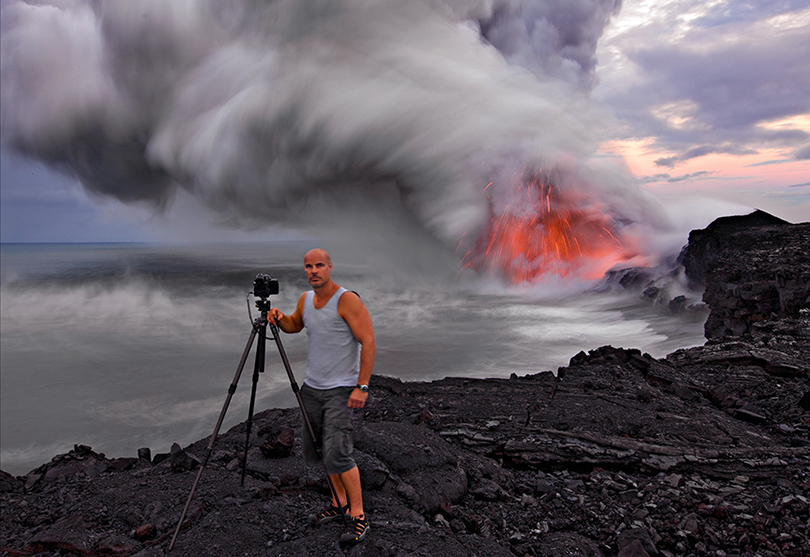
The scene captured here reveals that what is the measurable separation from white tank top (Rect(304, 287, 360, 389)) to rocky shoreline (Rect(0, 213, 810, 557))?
1.59m

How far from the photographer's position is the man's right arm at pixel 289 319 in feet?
15.6

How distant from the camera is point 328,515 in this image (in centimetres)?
484

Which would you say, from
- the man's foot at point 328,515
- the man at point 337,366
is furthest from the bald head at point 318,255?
the man's foot at point 328,515

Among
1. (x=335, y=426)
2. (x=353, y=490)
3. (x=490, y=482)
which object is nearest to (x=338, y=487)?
(x=353, y=490)

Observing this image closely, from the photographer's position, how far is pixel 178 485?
6.05m

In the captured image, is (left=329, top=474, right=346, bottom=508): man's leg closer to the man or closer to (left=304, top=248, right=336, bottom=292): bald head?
the man

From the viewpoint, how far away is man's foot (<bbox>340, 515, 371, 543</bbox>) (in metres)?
4.32

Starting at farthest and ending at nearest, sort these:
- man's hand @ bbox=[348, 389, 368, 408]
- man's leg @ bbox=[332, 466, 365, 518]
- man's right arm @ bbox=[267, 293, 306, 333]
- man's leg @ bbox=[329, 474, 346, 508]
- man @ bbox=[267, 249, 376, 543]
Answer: man's right arm @ bbox=[267, 293, 306, 333] → man's leg @ bbox=[329, 474, 346, 508] → man's leg @ bbox=[332, 466, 365, 518] → man @ bbox=[267, 249, 376, 543] → man's hand @ bbox=[348, 389, 368, 408]

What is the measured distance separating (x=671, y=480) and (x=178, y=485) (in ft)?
22.6

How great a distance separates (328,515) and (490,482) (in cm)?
249

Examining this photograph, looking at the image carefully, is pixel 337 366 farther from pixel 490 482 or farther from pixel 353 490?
pixel 490 482

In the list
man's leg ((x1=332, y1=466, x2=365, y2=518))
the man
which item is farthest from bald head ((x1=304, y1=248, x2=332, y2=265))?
man's leg ((x1=332, y1=466, x2=365, y2=518))

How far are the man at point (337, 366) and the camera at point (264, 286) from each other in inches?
19.5

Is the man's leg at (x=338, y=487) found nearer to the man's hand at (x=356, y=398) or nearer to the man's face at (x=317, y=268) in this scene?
the man's hand at (x=356, y=398)
